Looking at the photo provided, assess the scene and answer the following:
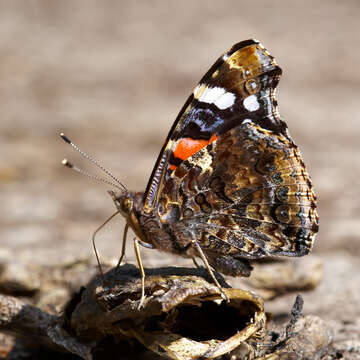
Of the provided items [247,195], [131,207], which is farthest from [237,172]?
[131,207]

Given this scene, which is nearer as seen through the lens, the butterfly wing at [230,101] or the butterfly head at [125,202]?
the butterfly head at [125,202]

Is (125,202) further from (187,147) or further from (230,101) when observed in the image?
(230,101)

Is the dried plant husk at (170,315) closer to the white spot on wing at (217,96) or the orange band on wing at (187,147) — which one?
the orange band on wing at (187,147)

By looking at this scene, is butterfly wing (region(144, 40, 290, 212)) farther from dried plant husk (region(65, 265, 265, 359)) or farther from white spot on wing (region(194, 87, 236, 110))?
dried plant husk (region(65, 265, 265, 359))

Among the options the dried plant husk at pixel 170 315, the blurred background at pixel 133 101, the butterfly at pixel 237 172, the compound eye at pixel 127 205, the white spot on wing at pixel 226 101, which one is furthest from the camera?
the blurred background at pixel 133 101

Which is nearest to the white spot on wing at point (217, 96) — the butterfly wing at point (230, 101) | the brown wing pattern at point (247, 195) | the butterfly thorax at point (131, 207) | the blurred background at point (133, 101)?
the butterfly wing at point (230, 101)

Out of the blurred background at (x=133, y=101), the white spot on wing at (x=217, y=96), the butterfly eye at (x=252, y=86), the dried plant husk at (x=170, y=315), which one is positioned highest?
the blurred background at (x=133, y=101)

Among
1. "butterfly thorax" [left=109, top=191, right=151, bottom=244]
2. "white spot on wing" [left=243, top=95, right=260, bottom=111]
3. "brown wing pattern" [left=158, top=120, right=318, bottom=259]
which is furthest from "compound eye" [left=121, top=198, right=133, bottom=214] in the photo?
"white spot on wing" [left=243, top=95, right=260, bottom=111]
